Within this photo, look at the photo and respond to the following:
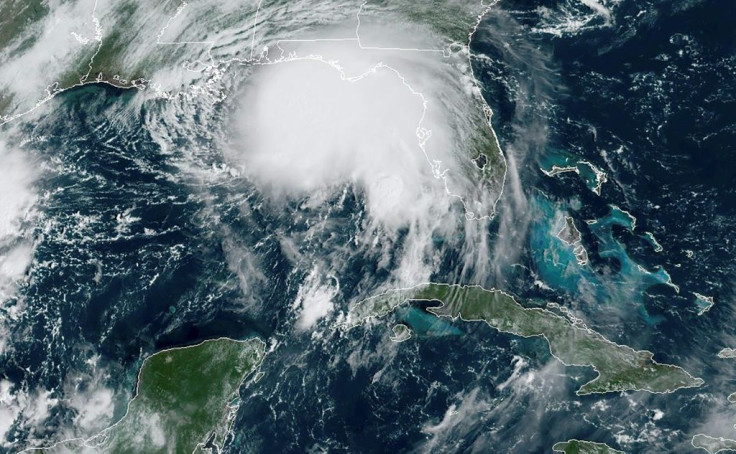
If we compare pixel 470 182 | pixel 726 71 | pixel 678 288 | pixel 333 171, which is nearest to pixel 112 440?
pixel 333 171

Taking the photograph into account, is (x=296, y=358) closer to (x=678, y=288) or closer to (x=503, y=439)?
(x=503, y=439)

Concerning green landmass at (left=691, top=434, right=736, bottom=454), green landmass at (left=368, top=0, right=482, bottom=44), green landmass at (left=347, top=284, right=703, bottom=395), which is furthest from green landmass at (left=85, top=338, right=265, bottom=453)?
green landmass at (left=691, top=434, right=736, bottom=454)

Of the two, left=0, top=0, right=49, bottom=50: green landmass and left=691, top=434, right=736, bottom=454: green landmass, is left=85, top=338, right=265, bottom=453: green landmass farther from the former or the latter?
left=691, top=434, right=736, bottom=454: green landmass

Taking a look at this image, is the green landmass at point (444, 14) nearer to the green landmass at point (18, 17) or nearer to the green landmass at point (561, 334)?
the green landmass at point (561, 334)

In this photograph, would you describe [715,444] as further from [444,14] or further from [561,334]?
[444,14]

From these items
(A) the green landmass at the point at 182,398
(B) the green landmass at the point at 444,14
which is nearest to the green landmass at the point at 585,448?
(A) the green landmass at the point at 182,398

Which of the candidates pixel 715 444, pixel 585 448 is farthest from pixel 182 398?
pixel 715 444
